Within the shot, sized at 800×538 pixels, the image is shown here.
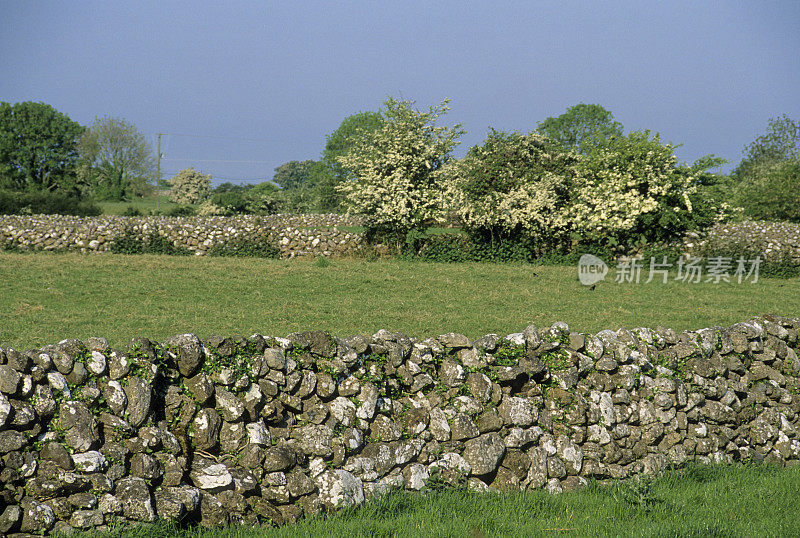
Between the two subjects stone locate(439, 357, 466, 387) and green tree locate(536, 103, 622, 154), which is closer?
stone locate(439, 357, 466, 387)

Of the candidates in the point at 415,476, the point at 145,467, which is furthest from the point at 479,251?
the point at 145,467

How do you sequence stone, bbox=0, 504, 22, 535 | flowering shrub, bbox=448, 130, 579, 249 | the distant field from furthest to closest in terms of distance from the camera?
1. flowering shrub, bbox=448, 130, 579, 249
2. the distant field
3. stone, bbox=0, 504, 22, 535

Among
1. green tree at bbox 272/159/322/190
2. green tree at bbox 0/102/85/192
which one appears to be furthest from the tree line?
green tree at bbox 272/159/322/190

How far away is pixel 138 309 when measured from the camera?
1216cm

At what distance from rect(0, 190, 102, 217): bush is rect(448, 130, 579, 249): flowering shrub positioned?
2491 cm

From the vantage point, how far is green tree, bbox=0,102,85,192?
62062 millimetres

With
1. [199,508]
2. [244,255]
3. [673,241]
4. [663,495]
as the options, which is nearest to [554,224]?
[673,241]

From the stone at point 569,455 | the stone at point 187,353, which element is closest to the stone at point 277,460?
the stone at point 187,353

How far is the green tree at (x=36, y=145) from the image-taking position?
62.1 metres

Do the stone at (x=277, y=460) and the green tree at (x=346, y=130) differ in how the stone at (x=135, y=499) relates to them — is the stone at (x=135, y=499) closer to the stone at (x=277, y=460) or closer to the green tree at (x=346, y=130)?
the stone at (x=277, y=460)

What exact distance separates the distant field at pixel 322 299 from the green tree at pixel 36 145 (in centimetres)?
5030

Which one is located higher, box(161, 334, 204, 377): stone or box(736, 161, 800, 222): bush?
box(736, 161, 800, 222): bush

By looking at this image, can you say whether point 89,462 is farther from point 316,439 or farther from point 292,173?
point 292,173

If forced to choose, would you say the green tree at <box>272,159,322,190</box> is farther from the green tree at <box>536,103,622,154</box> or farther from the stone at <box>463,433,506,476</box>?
the stone at <box>463,433,506,476</box>
